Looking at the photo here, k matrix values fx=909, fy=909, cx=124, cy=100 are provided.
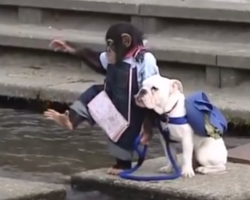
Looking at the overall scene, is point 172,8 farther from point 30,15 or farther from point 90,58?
point 90,58

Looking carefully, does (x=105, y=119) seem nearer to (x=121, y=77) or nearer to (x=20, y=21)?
(x=121, y=77)

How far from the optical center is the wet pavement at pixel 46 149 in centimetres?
657

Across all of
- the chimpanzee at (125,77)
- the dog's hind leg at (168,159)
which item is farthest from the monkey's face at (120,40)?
the dog's hind leg at (168,159)

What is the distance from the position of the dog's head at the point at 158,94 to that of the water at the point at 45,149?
814 mm

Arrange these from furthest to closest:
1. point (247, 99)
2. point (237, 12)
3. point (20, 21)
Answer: point (20, 21) → point (237, 12) → point (247, 99)

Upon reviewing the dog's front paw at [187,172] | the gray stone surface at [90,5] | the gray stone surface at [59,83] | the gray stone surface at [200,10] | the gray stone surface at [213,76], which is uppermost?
the gray stone surface at [200,10]

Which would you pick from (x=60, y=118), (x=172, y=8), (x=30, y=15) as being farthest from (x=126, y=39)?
(x=30, y=15)

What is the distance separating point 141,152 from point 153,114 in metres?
0.32

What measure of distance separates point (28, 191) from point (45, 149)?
2049mm

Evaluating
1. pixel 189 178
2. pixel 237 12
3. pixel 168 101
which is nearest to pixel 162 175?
pixel 189 178

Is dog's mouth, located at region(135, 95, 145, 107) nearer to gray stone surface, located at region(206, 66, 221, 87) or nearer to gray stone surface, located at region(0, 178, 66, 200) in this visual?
gray stone surface, located at region(0, 178, 66, 200)

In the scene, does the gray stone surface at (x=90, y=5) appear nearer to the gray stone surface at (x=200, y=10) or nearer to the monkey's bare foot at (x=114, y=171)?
the gray stone surface at (x=200, y=10)

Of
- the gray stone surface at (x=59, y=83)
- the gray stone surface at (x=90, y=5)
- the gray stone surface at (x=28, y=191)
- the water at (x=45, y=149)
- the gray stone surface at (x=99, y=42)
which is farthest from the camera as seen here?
the gray stone surface at (x=90, y=5)

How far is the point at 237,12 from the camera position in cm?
873
